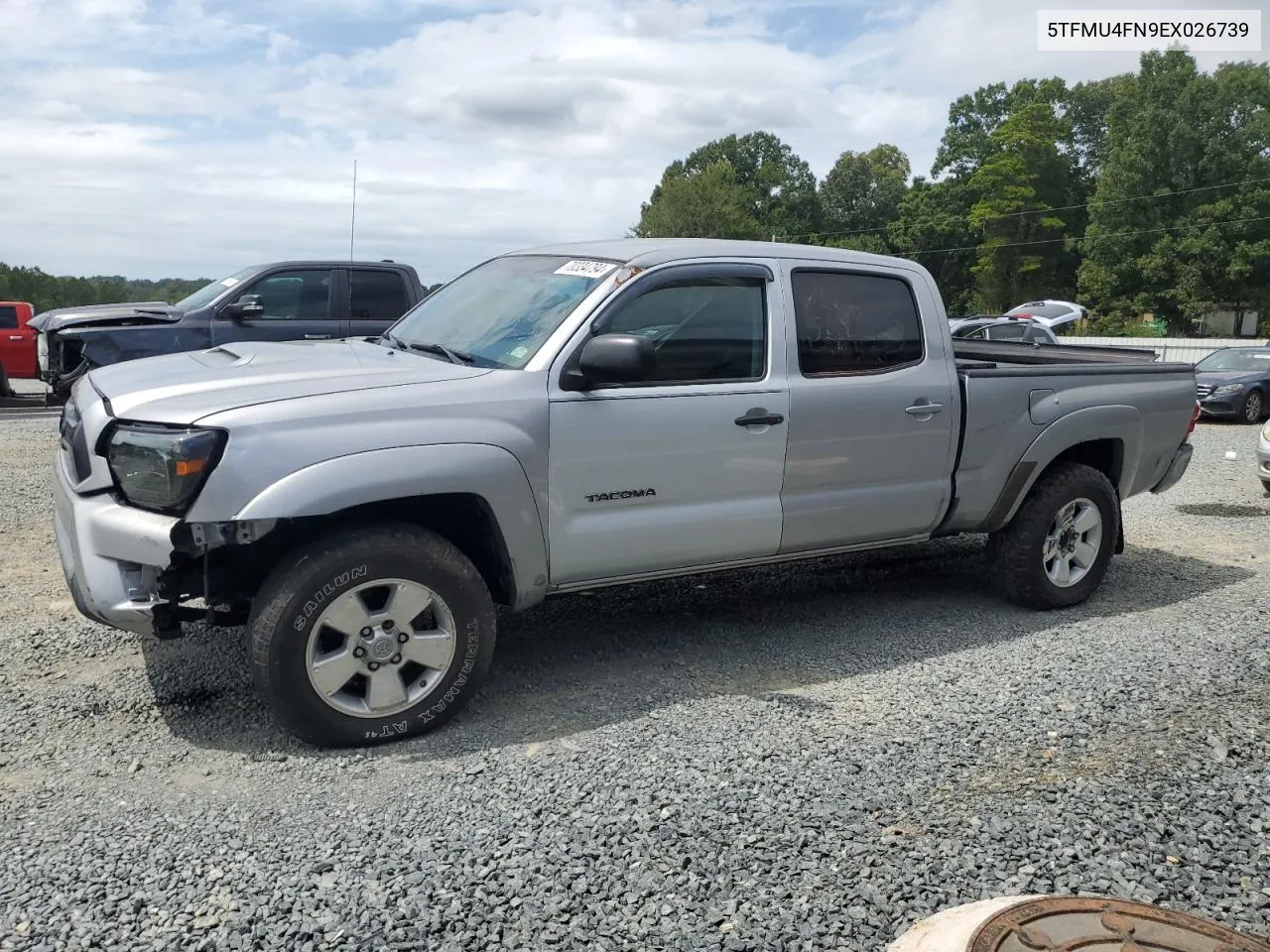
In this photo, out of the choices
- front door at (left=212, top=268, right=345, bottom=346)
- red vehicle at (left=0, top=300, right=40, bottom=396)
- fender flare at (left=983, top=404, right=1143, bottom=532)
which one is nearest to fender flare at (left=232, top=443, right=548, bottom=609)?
fender flare at (left=983, top=404, right=1143, bottom=532)

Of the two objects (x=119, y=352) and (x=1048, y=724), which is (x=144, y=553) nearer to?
(x=1048, y=724)

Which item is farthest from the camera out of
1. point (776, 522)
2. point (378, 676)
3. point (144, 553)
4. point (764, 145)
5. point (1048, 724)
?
point (764, 145)

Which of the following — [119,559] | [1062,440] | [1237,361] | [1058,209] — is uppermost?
[1058,209]

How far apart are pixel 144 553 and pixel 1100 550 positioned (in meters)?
4.80

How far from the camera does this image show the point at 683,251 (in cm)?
477

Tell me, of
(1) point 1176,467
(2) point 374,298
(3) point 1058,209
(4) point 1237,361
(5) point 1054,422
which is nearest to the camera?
(5) point 1054,422

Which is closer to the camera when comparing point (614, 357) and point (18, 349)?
point (614, 357)

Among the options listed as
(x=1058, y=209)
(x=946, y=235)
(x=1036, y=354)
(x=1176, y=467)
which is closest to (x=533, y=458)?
(x=1036, y=354)

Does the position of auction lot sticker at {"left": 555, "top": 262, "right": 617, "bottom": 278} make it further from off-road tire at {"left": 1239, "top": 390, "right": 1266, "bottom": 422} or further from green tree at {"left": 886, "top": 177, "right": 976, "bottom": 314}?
green tree at {"left": 886, "top": 177, "right": 976, "bottom": 314}

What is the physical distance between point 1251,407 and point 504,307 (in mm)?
16712

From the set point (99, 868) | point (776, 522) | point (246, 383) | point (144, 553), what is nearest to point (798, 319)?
point (776, 522)

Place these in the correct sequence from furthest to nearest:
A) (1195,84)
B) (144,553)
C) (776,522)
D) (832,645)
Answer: (1195,84)
(832,645)
(776,522)
(144,553)

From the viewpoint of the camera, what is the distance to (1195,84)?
52656 mm

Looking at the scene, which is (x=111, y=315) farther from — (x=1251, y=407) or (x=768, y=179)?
(x=768, y=179)
